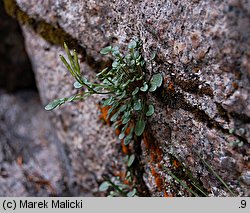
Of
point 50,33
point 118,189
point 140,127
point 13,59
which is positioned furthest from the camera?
point 13,59

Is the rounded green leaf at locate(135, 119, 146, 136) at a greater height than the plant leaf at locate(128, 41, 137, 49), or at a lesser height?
lesser

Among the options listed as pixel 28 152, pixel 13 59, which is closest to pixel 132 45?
pixel 28 152

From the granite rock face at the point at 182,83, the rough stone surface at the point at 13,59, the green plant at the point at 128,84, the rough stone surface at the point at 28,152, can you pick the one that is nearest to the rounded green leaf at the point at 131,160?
the granite rock face at the point at 182,83

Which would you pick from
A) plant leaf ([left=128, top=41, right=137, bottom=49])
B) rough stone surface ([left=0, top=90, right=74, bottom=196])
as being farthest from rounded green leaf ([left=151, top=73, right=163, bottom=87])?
rough stone surface ([left=0, top=90, right=74, bottom=196])

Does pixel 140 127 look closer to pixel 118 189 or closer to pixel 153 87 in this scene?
pixel 153 87

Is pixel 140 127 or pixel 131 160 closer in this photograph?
pixel 140 127

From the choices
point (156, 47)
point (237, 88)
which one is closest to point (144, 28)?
point (156, 47)

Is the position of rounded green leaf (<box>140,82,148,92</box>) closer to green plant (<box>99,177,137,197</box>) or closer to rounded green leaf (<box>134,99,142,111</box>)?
rounded green leaf (<box>134,99,142,111</box>)

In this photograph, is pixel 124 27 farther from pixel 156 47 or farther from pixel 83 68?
pixel 83 68
